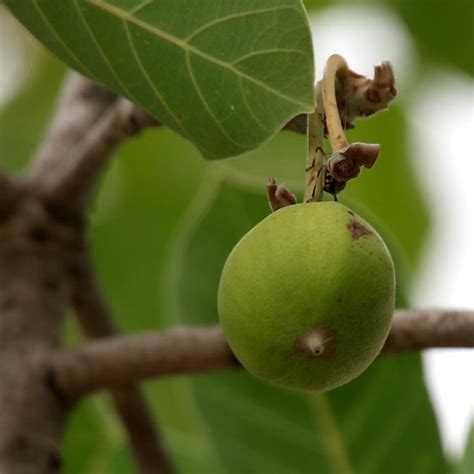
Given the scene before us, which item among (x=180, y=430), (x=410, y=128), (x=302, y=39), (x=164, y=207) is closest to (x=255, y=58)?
(x=302, y=39)

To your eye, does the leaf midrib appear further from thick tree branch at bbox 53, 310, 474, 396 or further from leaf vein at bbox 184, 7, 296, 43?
thick tree branch at bbox 53, 310, 474, 396

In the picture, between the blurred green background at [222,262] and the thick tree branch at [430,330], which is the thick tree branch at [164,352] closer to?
the thick tree branch at [430,330]

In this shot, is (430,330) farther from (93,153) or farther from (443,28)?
(443,28)

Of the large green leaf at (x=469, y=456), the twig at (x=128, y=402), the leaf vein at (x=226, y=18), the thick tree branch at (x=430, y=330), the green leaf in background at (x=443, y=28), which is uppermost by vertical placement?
the green leaf in background at (x=443, y=28)

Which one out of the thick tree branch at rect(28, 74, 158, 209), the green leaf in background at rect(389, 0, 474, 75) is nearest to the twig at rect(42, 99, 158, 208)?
the thick tree branch at rect(28, 74, 158, 209)

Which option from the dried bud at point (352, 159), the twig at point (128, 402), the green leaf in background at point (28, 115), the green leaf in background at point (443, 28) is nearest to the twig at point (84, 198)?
the twig at point (128, 402)

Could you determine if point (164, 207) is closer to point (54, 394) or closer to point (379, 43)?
point (379, 43)
